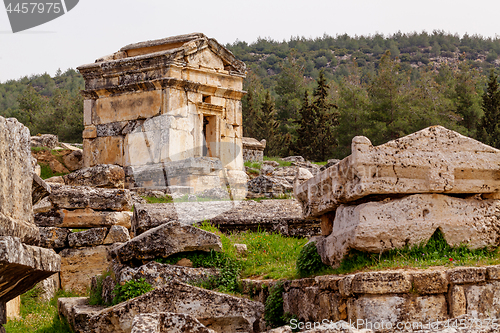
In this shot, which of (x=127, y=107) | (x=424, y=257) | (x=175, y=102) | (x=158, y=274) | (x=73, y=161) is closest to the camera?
(x=424, y=257)

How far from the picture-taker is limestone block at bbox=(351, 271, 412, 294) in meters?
3.93

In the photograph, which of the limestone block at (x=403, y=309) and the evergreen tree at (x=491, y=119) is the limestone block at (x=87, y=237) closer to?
the limestone block at (x=403, y=309)

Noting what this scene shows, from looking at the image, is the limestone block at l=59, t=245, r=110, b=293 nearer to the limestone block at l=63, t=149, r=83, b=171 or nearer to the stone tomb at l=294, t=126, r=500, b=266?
the stone tomb at l=294, t=126, r=500, b=266

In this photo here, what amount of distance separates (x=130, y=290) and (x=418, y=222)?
288 centimetres

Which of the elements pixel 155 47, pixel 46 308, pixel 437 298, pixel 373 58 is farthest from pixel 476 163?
pixel 373 58

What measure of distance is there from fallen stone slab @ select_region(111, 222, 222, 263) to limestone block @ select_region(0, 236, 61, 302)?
68.5 inches

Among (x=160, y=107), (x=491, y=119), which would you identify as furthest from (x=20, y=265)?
(x=491, y=119)

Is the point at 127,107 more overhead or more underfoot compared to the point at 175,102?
more underfoot

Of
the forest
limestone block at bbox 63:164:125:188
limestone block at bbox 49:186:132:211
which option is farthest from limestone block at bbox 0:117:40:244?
the forest

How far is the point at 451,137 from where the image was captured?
15.6 ft

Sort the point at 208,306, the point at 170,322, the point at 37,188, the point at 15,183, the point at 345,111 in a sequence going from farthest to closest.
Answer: the point at 345,111
the point at 208,306
the point at 37,188
the point at 170,322
the point at 15,183

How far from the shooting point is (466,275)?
3.96 metres

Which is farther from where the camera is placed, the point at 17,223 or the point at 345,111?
the point at 345,111

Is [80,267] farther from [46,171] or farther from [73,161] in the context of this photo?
[73,161]
